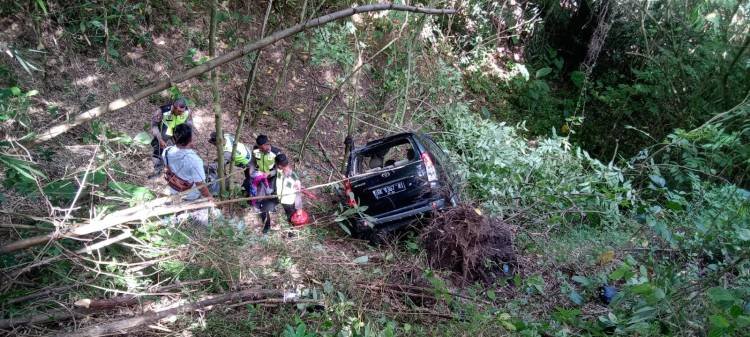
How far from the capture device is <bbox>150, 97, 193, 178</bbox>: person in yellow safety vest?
6512mm

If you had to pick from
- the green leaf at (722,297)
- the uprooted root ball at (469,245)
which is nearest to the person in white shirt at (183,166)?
the uprooted root ball at (469,245)

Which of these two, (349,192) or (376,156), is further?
(376,156)

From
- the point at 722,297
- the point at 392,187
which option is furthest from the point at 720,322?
the point at 392,187

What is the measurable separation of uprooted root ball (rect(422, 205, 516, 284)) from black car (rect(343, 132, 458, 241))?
0.39 m

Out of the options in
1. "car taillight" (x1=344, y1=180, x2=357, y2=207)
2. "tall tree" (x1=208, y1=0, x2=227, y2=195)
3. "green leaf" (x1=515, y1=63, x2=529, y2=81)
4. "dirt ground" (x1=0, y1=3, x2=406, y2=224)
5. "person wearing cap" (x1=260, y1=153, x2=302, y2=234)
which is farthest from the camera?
"green leaf" (x1=515, y1=63, x2=529, y2=81)

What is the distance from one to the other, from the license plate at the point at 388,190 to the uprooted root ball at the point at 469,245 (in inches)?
26.3

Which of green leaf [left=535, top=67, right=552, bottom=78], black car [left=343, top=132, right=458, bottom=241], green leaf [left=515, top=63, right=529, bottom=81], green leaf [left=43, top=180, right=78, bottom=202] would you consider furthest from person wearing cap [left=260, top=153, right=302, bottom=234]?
green leaf [left=535, top=67, right=552, bottom=78]

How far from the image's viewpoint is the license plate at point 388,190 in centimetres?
635

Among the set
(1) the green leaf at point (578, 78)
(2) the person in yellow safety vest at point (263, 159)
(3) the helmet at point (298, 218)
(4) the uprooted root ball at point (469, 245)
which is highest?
(1) the green leaf at point (578, 78)

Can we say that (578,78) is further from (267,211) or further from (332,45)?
(267,211)

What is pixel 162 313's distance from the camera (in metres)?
3.92

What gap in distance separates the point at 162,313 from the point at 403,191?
3.21 meters

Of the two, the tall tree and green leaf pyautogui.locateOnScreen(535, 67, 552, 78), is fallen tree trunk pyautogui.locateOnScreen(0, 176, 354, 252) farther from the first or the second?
green leaf pyautogui.locateOnScreen(535, 67, 552, 78)

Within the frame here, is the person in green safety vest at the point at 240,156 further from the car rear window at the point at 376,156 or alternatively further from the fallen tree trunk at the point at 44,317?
the fallen tree trunk at the point at 44,317
